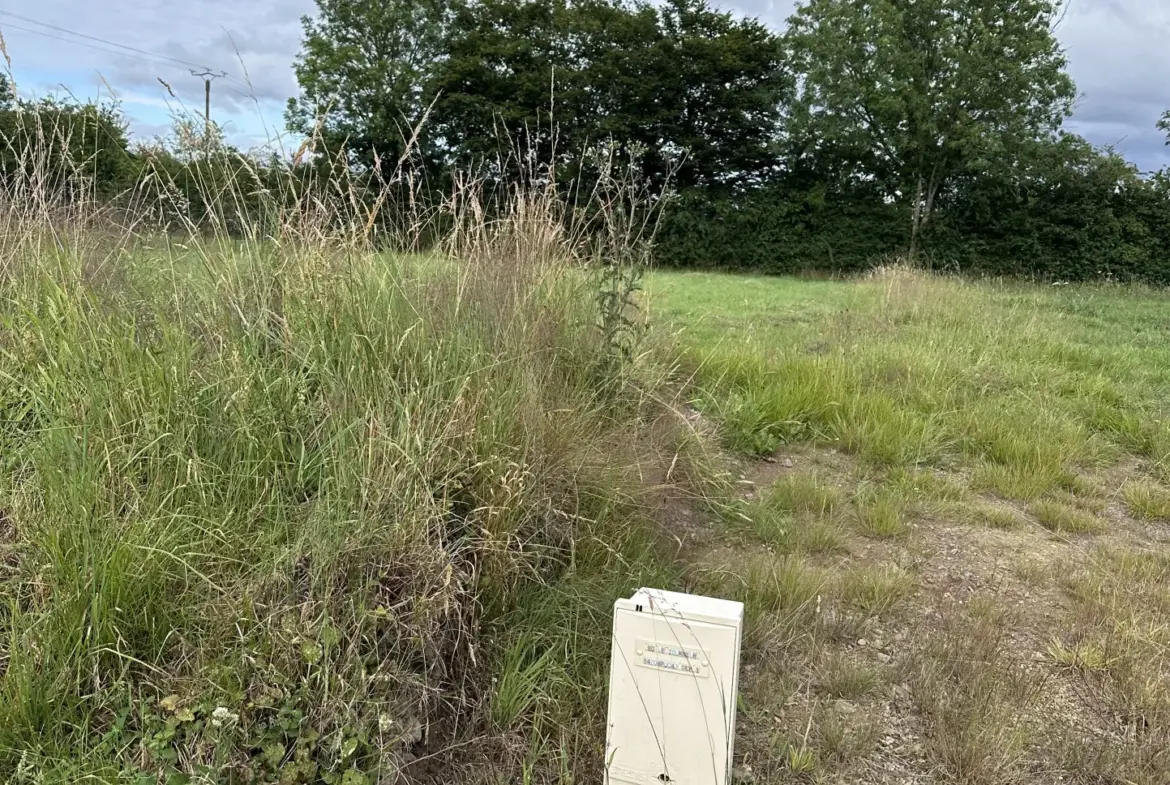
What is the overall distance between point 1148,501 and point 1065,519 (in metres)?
0.52

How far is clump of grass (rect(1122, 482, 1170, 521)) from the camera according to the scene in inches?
118

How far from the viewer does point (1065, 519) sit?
2.88 metres

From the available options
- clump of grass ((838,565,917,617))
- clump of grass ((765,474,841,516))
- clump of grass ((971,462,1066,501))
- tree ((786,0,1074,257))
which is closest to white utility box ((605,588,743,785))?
clump of grass ((838,565,917,617))

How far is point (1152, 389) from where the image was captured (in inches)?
184

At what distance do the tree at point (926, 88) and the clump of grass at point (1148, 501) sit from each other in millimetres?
15985

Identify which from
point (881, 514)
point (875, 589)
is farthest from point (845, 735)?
point (881, 514)

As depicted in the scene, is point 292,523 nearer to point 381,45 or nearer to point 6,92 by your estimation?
point 6,92

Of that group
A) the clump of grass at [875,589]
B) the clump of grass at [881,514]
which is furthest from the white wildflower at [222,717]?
the clump of grass at [881,514]

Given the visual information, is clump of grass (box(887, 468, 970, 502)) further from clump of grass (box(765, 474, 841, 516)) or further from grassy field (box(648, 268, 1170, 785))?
clump of grass (box(765, 474, 841, 516))

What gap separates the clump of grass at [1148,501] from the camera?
3.00 metres

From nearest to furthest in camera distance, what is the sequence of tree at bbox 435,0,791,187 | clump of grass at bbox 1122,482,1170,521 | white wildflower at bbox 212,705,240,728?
white wildflower at bbox 212,705,240,728 → clump of grass at bbox 1122,482,1170,521 → tree at bbox 435,0,791,187

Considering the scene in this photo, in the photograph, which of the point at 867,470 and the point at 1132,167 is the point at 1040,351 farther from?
the point at 1132,167

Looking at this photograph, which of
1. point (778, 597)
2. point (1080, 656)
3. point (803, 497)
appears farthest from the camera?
point (803, 497)

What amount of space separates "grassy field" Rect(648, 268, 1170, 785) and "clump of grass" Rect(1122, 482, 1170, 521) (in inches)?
0.4
